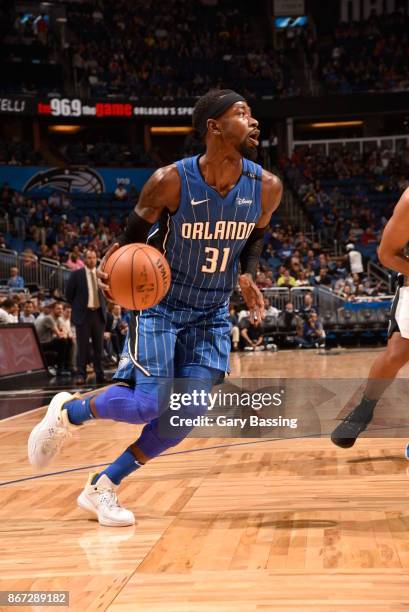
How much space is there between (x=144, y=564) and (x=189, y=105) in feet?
92.8

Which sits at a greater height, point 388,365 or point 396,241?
point 396,241

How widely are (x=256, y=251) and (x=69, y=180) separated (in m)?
25.3

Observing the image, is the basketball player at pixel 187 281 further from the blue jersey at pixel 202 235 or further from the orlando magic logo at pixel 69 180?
the orlando magic logo at pixel 69 180

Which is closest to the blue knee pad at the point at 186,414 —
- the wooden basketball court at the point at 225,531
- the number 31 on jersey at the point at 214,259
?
the wooden basketball court at the point at 225,531

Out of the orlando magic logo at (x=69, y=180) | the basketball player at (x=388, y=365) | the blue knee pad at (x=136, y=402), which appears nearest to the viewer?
the blue knee pad at (x=136, y=402)

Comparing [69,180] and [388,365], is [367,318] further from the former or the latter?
[388,365]

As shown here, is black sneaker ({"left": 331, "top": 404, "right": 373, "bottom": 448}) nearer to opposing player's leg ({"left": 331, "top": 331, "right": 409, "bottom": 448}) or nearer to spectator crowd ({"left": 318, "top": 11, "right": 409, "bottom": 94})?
opposing player's leg ({"left": 331, "top": 331, "right": 409, "bottom": 448})

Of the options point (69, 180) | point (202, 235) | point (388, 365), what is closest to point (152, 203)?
point (202, 235)

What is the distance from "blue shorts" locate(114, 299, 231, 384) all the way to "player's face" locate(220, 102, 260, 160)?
82 centimetres

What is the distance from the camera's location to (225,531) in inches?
152

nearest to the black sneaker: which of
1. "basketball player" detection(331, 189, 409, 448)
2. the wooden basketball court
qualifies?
"basketball player" detection(331, 189, 409, 448)

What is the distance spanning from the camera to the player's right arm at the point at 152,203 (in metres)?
4.09

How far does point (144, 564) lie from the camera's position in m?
3.33

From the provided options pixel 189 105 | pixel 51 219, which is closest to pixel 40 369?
pixel 51 219
